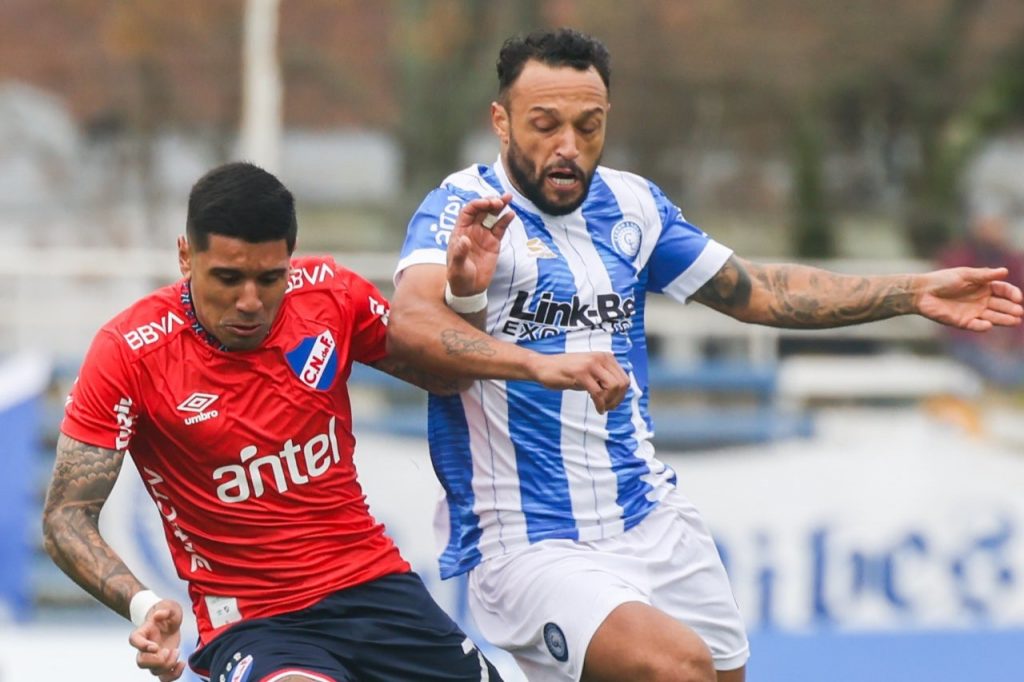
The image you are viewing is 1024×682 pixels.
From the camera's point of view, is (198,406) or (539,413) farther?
(539,413)

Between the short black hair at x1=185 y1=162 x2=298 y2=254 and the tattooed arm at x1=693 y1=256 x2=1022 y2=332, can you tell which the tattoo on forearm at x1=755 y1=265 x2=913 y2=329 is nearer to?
the tattooed arm at x1=693 y1=256 x2=1022 y2=332

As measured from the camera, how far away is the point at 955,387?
1189 centimetres

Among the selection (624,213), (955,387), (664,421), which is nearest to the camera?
(624,213)

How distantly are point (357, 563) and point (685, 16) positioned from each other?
13571 millimetres

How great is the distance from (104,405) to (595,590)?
4.40 ft

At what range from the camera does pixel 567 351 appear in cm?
487

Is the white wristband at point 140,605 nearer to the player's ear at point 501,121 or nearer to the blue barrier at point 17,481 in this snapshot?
the player's ear at point 501,121

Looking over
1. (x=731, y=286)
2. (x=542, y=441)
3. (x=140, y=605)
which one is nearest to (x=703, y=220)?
(x=731, y=286)

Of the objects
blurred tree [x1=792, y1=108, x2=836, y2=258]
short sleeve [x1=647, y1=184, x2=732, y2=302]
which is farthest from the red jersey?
blurred tree [x1=792, y1=108, x2=836, y2=258]

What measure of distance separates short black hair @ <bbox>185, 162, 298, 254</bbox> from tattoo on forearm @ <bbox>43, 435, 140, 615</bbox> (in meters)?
0.58

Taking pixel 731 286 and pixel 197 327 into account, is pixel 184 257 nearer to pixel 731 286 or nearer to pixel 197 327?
pixel 197 327

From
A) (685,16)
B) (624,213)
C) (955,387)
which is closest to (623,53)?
(685,16)

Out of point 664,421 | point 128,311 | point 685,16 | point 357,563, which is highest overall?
point 685,16

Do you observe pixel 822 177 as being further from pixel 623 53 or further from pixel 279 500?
pixel 279 500
